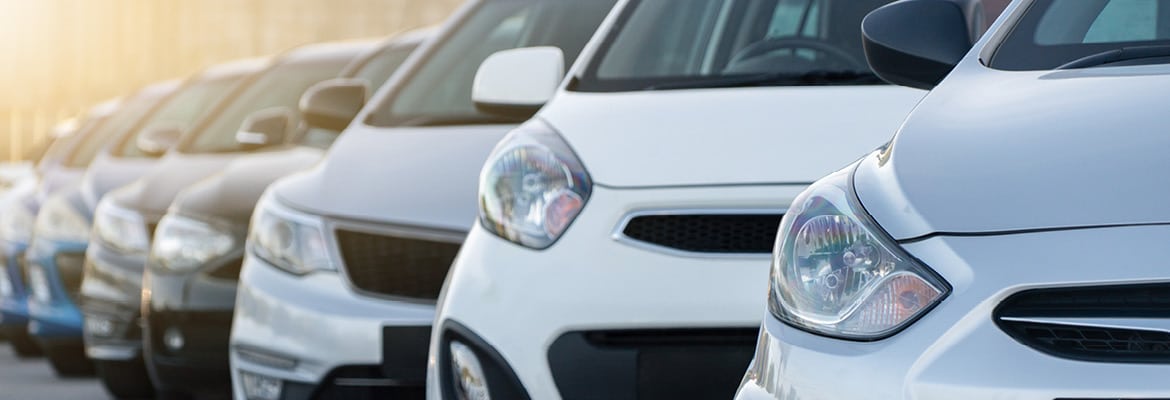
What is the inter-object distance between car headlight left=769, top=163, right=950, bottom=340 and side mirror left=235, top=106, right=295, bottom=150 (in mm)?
4880

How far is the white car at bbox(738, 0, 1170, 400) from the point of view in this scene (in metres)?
2.84

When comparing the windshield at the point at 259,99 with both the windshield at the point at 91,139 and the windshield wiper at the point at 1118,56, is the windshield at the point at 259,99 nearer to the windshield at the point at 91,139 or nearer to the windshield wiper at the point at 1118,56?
the windshield at the point at 91,139

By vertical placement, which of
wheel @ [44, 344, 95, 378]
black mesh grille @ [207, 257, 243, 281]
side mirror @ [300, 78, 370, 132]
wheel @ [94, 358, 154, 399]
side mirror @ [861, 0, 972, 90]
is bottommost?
wheel @ [44, 344, 95, 378]

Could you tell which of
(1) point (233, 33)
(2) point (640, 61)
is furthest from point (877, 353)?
(1) point (233, 33)

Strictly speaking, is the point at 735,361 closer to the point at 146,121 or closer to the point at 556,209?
the point at 556,209

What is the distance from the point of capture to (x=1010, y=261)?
293 centimetres

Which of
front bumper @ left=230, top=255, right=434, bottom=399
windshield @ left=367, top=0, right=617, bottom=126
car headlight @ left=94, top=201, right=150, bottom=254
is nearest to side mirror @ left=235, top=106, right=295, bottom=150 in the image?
car headlight @ left=94, top=201, right=150, bottom=254

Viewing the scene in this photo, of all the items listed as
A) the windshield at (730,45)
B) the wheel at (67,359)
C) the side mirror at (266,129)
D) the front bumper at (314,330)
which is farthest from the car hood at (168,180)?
the windshield at (730,45)

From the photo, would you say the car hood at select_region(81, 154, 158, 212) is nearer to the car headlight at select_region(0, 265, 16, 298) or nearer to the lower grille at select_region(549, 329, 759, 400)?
the car headlight at select_region(0, 265, 16, 298)

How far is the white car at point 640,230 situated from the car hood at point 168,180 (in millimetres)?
4080

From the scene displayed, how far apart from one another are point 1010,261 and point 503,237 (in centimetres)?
163

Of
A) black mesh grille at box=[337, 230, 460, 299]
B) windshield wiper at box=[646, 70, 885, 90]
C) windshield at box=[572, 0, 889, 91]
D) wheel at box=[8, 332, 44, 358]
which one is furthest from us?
wheel at box=[8, 332, 44, 358]

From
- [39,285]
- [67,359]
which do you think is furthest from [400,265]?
[39,285]

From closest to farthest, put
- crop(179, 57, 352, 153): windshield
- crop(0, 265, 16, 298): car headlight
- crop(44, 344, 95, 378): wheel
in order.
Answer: crop(179, 57, 352, 153): windshield → crop(44, 344, 95, 378): wheel → crop(0, 265, 16, 298): car headlight
